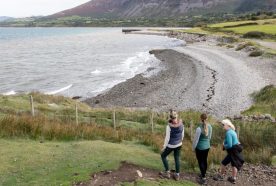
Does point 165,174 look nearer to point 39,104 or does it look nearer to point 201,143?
point 201,143

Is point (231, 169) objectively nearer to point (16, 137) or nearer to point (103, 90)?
point (16, 137)

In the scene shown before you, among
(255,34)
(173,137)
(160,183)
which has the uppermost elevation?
(173,137)

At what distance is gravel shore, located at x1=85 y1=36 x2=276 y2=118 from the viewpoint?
34.5 meters

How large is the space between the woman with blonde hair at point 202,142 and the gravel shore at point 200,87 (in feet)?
57.6

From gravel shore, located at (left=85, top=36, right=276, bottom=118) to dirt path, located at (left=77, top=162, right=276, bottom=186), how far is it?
16.2 metres

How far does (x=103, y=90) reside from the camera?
47125 mm

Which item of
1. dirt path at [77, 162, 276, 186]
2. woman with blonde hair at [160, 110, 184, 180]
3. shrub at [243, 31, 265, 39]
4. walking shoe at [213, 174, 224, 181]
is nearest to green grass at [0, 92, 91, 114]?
dirt path at [77, 162, 276, 186]

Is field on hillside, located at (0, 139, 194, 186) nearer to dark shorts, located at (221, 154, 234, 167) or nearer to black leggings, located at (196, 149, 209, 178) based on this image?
black leggings, located at (196, 149, 209, 178)

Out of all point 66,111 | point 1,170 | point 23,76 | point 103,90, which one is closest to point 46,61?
point 23,76

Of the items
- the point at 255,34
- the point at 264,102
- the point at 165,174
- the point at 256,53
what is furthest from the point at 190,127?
the point at 255,34

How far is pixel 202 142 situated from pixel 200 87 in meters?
30.8

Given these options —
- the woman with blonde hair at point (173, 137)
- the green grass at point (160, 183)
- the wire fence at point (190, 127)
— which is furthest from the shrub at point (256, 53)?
the green grass at point (160, 183)

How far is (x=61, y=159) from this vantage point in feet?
41.5

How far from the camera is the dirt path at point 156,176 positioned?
11.0 metres
